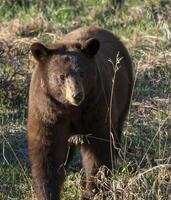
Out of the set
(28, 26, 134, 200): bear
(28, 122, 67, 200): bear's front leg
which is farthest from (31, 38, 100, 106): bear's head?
(28, 122, 67, 200): bear's front leg

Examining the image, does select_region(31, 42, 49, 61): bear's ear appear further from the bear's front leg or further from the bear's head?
the bear's front leg

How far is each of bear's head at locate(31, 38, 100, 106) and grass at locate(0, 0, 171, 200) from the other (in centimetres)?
40

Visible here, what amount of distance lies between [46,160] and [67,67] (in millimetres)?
723

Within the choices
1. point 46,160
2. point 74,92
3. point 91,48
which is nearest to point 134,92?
point 91,48

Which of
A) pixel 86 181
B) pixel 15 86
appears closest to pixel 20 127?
pixel 15 86

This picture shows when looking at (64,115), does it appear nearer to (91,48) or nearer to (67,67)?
(67,67)

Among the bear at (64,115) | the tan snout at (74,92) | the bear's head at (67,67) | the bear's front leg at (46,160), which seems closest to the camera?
the tan snout at (74,92)

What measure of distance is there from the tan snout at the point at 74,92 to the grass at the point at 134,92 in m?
0.51

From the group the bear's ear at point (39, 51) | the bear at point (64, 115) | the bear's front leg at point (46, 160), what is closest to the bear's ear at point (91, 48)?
the bear at point (64, 115)

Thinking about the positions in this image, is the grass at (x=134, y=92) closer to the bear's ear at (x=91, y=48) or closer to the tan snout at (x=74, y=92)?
the bear's ear at (x=91, y=48)

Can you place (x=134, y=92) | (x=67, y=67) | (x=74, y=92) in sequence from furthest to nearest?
(x=134, y=92)
(x=67, y=67)
(x=74, y=92)

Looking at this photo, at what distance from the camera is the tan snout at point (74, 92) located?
18.6 ft

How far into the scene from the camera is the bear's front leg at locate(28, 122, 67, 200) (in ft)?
20.1

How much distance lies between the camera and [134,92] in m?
9.05
